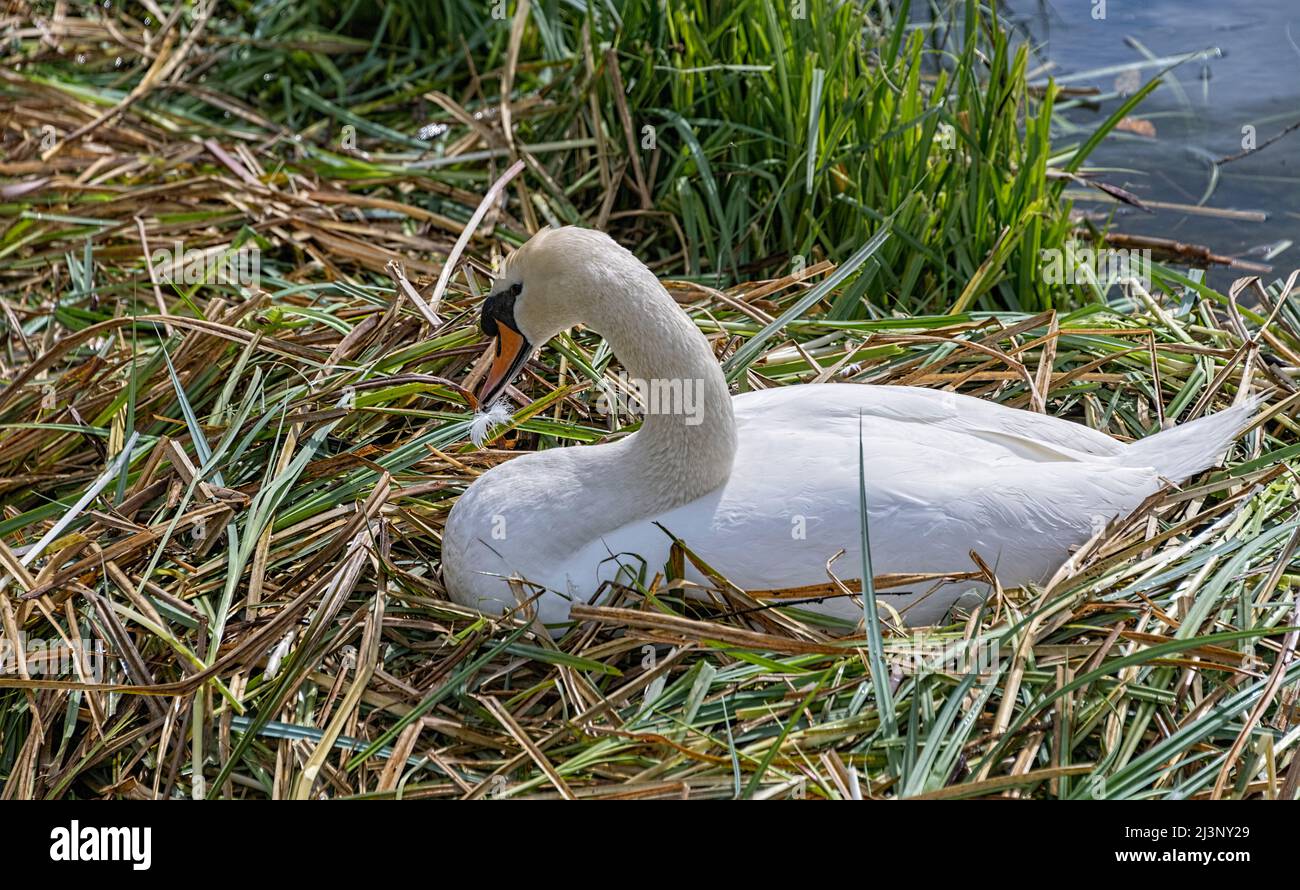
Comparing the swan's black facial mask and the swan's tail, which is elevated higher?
the swan's black facial mask

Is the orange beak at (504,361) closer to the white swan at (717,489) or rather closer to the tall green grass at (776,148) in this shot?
the white swan at (717,489)

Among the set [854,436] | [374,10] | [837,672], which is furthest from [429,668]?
[374,10]

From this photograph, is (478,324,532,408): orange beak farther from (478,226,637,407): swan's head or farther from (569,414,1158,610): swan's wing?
(569,414,1158,610): swan's wing

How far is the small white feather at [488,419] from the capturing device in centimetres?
321

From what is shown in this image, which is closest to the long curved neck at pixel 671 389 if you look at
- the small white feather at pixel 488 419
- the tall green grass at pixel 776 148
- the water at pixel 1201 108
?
the small white feather at pixel 488 419

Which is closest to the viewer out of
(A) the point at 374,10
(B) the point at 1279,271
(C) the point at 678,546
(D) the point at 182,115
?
(C) the point at 678,546

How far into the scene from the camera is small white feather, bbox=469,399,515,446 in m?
Answer: 3.21

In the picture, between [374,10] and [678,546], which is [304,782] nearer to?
[678,546]

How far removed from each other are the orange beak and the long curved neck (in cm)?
21

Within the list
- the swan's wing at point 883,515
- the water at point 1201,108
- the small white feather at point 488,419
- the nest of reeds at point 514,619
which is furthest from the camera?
the water at point 1201,108

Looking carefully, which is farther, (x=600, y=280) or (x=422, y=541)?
(x=422, y=541)

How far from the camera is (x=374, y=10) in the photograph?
241 inches

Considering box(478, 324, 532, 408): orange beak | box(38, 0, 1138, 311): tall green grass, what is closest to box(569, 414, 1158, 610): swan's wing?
box(478, 324, 532, 408): orange beak
